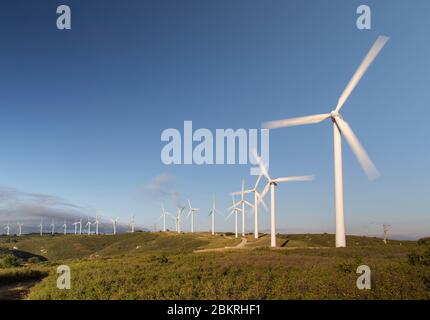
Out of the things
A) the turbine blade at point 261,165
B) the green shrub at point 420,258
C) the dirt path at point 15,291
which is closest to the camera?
the dirt path at point 15,291

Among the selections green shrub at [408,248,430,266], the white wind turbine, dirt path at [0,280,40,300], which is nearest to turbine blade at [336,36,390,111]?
the white wind turbine

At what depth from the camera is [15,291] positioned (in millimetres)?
27062

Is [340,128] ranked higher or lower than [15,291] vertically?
higher

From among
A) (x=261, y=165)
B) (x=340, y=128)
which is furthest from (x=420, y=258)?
(x=261, y=165)

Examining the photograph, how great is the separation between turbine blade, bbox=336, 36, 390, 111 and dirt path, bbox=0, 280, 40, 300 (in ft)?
142

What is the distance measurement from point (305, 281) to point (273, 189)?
61335 millimetres

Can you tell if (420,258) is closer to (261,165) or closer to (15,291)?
(15,291)

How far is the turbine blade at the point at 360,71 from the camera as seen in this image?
143 feet

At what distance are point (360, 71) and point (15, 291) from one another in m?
44.2

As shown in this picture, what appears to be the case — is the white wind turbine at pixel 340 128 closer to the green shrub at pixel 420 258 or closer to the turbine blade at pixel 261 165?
the green shrub at pixel 420 258

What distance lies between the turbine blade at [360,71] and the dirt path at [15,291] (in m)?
43.4

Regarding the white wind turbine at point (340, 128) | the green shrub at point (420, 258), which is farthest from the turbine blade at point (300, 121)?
the green shrub at point (420, 258)
